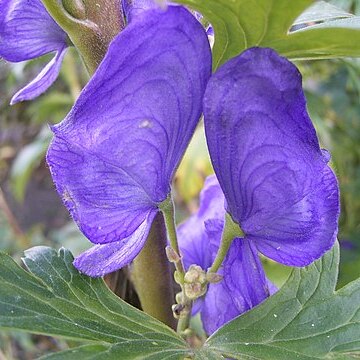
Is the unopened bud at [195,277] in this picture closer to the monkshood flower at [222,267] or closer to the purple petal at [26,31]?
the monkshood flower at [222,267]

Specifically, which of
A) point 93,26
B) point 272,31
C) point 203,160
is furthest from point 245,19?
point 203,160

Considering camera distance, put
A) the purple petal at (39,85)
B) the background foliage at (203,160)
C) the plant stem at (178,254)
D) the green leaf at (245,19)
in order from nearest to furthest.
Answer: the green leaf at (245,19), the plant stem at (178,254), the purple petal at (39,85), the background foliage at (203,160)

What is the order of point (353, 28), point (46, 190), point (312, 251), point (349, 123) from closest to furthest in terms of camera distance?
point (353, 28), point (312, 251), point (349, 123), point (46, 190)

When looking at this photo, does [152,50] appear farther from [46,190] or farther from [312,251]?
[46,190]

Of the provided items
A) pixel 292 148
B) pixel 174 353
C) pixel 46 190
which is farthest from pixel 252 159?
pixel 46 190

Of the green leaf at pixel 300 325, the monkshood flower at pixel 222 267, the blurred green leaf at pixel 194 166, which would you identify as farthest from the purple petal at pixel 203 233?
the blurred green leaf at pixel 194 166

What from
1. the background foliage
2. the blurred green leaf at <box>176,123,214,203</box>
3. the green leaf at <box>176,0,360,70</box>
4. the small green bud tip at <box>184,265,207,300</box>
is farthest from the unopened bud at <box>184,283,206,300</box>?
the blurred green leaf at <box>176,123,214,203</box>
